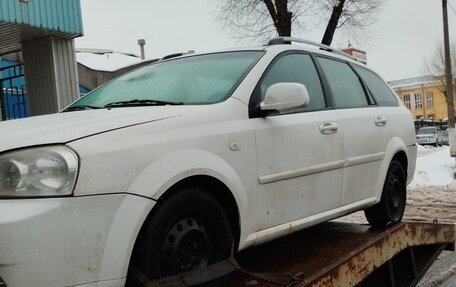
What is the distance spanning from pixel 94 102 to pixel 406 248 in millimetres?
2611

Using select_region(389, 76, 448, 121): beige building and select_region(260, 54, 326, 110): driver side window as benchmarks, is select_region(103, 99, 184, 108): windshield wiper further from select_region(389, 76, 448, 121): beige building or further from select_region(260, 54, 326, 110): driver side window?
select_region(389, 76, 448, 121): beige building

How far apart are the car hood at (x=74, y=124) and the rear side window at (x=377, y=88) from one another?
87.7 inches

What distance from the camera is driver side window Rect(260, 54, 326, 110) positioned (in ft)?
10.7

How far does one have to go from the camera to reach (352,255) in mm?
3115

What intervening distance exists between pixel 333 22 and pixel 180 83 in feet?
49.4

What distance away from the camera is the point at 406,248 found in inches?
156

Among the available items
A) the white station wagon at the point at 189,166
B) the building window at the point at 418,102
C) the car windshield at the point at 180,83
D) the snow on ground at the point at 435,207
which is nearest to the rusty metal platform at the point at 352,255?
the white station wagon at the point at 189,166

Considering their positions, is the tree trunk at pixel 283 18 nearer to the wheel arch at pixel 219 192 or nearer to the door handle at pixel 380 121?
the door handle at pixel 380 121

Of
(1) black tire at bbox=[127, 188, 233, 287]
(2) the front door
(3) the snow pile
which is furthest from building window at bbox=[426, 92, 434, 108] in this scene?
(1) black tire at bbox=[127, 188, 233, 287]

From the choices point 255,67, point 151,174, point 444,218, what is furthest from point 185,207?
point 444,218

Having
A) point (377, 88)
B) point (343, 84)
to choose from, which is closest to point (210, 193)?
point (343, 84)

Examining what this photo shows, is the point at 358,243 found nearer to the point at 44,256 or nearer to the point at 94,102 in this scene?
the point at 94,102

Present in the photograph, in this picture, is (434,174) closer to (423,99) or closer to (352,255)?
(352,255)

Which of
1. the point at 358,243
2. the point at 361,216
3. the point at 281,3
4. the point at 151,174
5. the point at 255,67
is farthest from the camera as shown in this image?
the point at 281,3
